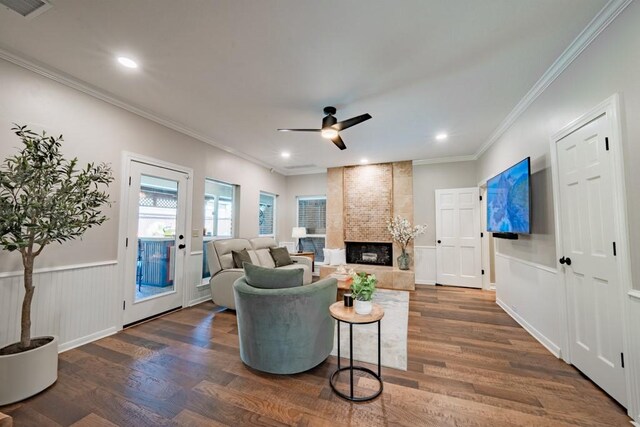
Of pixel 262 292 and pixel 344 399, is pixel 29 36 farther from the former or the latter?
pixel 344 399

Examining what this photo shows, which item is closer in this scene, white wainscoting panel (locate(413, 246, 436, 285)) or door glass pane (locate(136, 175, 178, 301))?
door glass pane (locate(136, 175, 178, 301))

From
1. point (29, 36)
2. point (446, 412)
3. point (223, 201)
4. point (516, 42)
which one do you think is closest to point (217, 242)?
point (223, 201)

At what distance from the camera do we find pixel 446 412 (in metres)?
1.71

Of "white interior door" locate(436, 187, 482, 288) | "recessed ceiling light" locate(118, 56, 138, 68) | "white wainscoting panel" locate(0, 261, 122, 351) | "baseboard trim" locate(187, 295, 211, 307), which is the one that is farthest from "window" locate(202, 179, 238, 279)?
"white interior door" locate(436, 187, 482, 288)

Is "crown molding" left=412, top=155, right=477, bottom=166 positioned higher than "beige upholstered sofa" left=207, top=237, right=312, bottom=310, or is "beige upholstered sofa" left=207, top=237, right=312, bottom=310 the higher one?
"crown molding" left=412, top=155, right=477, bottom=166

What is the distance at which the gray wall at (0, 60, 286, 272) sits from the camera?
227 centimetres

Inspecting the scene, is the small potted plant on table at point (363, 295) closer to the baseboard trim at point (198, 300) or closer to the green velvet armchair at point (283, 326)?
the green velvet armchair at point (283, 326)

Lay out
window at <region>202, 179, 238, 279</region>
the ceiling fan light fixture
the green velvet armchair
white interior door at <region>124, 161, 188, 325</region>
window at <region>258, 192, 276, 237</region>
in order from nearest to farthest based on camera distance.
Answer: the green velvet armchair → the ceiling fan light fixture → white interior door at <region>124, 161, 188, 325</region> → window at <region>202, 179, 238, 279</region> → window at <region>258, 192, 276, 237</region>

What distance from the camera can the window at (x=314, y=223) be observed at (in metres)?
6.72

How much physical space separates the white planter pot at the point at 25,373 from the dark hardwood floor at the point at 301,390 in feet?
0.23

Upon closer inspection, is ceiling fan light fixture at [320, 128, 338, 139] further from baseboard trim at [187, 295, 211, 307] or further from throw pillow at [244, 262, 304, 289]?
baseboard trim at [187, 295, 211, 307]

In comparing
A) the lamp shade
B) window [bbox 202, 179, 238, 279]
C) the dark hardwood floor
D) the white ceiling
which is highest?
the white ceiling

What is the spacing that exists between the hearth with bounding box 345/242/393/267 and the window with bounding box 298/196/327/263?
0.89 meters

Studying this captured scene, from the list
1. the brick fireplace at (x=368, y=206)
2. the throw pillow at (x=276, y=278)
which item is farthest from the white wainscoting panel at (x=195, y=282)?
the brick fireplace at (x=368, y=206)
